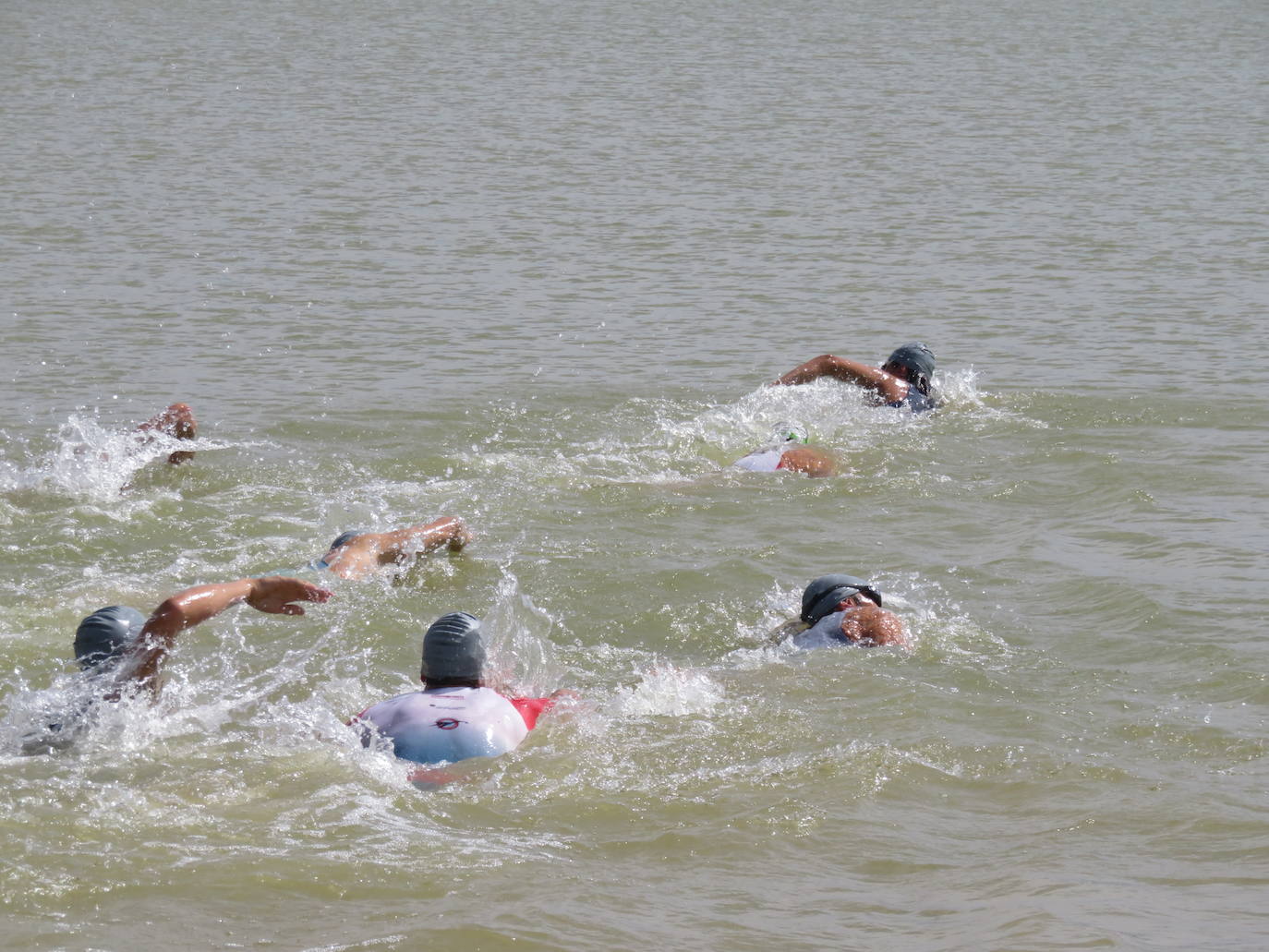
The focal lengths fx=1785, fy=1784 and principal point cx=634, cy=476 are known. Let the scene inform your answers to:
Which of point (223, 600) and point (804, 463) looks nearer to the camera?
point (223, 600)

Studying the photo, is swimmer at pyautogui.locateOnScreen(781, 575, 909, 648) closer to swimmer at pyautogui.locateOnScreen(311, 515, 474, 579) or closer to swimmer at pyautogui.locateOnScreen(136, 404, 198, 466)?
swimmer at pyautogui.locateOnScreen(311, 515, 474, 579)

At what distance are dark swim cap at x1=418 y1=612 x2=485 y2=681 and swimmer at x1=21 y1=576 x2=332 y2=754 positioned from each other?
0.63 meters

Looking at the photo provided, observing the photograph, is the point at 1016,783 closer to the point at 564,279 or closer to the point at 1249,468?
the point at 1249,468

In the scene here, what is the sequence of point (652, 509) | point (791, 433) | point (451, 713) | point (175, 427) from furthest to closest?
1. point (791, 433)
2. point (175, 427)
3. point (652, 509)
4. point (451, 713)

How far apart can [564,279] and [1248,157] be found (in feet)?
37.8

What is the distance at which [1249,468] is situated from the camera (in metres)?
13.3

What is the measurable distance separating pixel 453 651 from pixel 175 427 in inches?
219

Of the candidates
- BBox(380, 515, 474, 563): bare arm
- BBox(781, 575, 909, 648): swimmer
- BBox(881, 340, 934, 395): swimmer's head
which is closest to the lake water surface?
BBox(781, 575, 909, 648): swimmer

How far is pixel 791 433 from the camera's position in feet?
44.8

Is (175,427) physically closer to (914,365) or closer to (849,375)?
(849,375)

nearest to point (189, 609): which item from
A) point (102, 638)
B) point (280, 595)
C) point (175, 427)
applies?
point (280, 595)

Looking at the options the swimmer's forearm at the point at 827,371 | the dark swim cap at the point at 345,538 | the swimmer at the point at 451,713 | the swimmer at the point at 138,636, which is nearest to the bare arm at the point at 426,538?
the dark swim cap at the point at 345,538

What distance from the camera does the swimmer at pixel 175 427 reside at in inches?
508

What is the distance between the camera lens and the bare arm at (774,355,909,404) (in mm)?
13664
